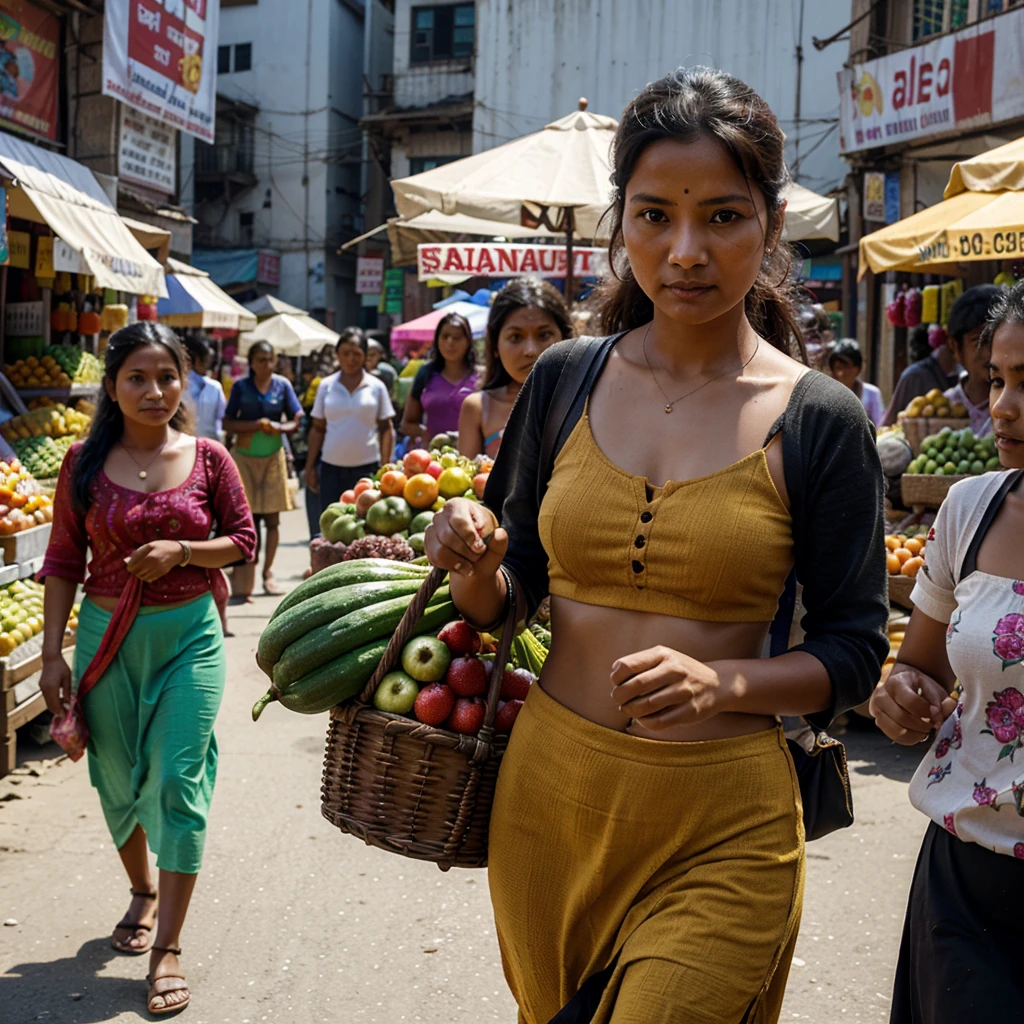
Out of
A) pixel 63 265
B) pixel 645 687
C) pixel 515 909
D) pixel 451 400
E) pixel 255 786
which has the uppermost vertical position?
pixel 63 265

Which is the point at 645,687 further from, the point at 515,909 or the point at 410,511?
the point at 410,511

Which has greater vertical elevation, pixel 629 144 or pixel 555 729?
pixel 629 144

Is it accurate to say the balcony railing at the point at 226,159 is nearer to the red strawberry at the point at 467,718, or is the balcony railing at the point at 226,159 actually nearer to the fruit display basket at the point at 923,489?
the fruit display basket at the point at 923,489

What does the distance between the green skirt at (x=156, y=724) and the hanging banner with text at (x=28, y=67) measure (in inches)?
329

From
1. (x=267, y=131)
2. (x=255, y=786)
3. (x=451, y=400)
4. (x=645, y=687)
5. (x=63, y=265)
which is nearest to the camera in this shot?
(x=645, y=687)

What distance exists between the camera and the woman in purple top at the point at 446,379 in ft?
26.4

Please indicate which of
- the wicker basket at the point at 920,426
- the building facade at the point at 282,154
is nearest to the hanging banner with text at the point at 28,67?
the wicker basket at the point at 920,426

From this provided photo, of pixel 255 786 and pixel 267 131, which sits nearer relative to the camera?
pixel 255 786

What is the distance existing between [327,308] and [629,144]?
34.0 metres

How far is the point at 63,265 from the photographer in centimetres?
996

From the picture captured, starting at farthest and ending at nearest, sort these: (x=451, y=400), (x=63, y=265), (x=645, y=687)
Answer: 1. (x=63, y=265)
2. (x=451, y=400)
3. (x=645, y=687)

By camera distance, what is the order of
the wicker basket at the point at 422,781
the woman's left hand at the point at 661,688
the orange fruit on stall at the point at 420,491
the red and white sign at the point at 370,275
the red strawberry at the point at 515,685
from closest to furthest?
the woman's left hand at the point at 661,688
the wicker basket at the point at 422,781
the red strawberry at the point at 515,685
the orange fruit on stall at the point at 420,491
the red and white sign at the point at 370,275

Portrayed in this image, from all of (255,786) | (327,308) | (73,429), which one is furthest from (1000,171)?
(327,308)

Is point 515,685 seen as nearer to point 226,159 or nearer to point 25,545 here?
point 25,545
